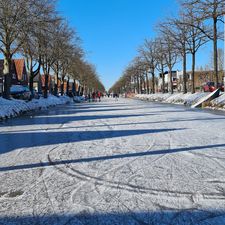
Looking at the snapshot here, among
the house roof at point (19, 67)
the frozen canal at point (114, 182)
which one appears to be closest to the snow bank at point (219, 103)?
the frozen canal at point (114, 182)

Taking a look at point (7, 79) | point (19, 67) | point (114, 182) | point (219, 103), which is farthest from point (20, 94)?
point (19, 67)

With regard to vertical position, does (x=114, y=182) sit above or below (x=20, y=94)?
below

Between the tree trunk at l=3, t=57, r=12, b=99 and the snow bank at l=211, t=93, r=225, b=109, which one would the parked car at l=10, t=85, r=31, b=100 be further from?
the snow bank at l=211, t=93, r=225, b=109

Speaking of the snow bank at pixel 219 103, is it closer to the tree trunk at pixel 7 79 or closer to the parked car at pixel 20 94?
the tree trunk at pixel 7 79

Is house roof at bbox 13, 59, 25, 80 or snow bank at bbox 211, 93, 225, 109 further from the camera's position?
house roof at bbox 13, 59, 25, 80

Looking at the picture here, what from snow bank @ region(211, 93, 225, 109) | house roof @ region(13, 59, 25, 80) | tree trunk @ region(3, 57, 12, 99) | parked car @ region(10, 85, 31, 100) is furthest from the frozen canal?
house roof @ region(13, 59, 25, 80)

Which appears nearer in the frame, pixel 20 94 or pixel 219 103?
pixel 219 103

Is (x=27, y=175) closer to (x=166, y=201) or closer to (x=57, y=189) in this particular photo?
(x=57, y=189)

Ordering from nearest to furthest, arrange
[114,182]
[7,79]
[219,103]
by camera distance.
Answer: [114,182]
[219,103]
[7,79]

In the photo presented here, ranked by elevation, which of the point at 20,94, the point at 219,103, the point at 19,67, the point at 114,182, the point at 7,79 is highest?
the point at 19,67

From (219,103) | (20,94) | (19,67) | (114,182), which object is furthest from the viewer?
(19,67)

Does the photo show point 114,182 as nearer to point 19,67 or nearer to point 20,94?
point 20,94

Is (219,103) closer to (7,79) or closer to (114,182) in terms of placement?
(7,79)

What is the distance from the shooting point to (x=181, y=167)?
573cm
